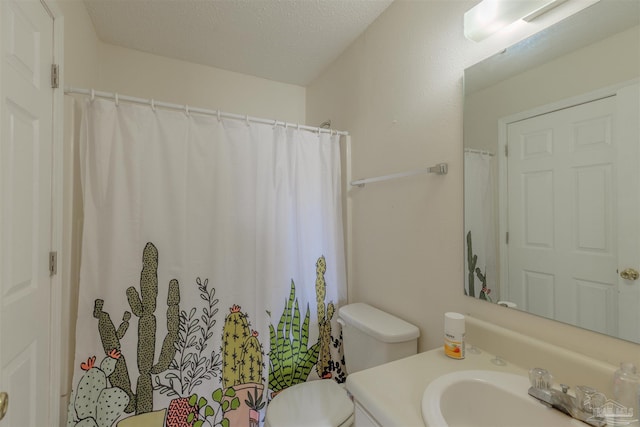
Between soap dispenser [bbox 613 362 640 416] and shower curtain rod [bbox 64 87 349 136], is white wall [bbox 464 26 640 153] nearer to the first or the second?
soap dispenser [bbox 613 362 640 416]

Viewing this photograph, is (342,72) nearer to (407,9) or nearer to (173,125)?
(407,9)

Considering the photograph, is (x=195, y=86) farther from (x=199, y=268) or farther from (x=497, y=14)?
(x=497, y=14)

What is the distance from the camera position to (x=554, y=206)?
0.83 metres

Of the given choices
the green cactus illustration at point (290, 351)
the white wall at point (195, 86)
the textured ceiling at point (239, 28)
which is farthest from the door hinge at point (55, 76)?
the green cactus illustration at point (290, 351)

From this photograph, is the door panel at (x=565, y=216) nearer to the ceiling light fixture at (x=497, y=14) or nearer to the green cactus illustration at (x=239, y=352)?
the ceiling light fixture at (x=497, y=14)

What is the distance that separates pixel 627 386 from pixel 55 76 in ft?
6.68

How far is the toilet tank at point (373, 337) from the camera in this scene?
123 cm

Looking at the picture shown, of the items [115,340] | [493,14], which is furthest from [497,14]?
[115,340]

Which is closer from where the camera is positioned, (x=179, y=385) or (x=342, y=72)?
(x=179, y=385)

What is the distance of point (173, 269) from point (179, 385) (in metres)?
0.56

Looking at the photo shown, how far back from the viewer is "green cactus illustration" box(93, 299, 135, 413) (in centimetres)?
122

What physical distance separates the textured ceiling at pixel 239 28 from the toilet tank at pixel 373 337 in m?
1.63

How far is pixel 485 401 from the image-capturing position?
787 millimetres

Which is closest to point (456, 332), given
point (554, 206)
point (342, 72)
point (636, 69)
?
point (554, 206)
